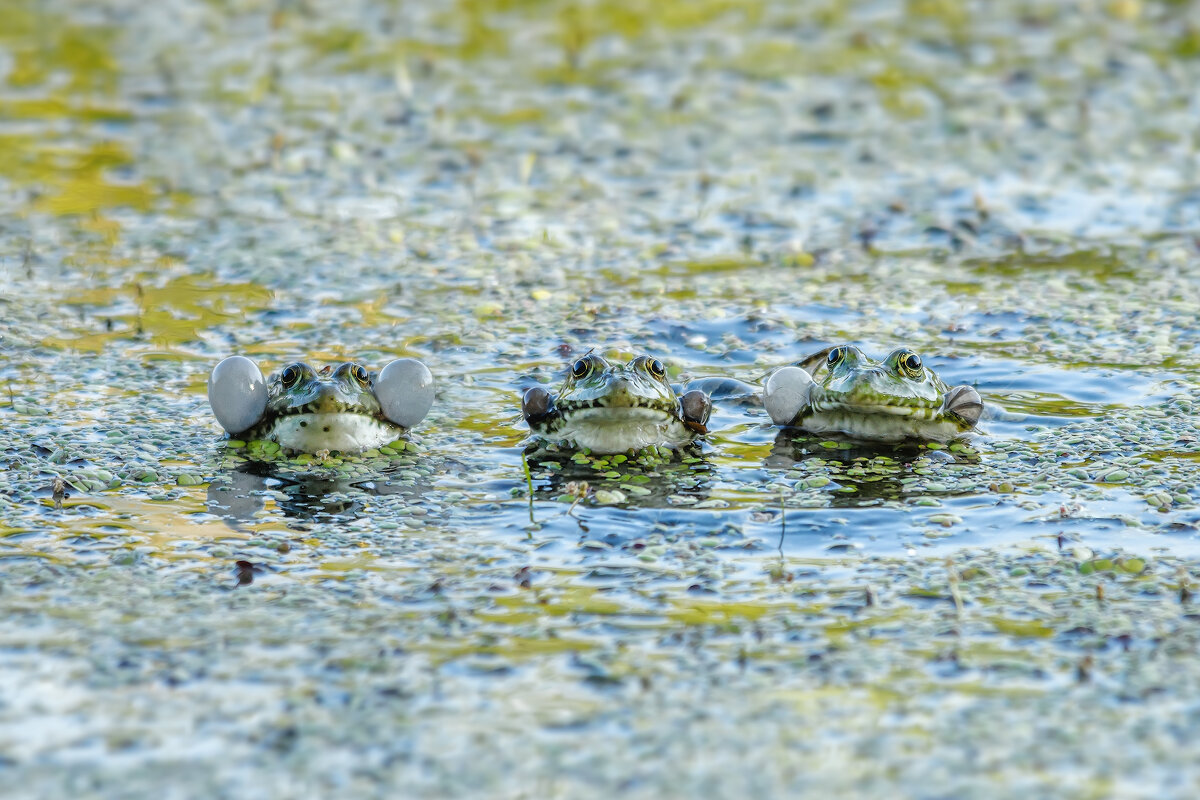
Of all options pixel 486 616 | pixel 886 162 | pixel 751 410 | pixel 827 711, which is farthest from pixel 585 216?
pixel 827 711

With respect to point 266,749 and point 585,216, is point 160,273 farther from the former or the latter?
point 266,749

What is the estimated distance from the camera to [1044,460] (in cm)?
797

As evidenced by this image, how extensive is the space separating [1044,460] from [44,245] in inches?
301

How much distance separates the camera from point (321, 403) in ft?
25.9

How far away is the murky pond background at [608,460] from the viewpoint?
17.8 ft

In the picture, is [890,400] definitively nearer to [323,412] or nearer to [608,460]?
[608,460]

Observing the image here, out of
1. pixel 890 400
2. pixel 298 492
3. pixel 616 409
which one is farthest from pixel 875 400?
pixel 298 492

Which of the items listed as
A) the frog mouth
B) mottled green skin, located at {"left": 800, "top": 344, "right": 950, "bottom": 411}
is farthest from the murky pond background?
mottled green skin, located at {"left": 800, "top": 344, "right": 950, "bottom": 411}

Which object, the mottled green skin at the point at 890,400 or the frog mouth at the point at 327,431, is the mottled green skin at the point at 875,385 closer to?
the mottled green skin at the point at 890,400

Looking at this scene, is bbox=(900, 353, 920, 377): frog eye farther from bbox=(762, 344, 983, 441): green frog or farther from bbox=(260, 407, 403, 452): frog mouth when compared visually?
bbox=(260, 407, 403, 452): frog mouth

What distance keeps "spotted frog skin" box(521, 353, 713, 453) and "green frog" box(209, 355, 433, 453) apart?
2.10 feet

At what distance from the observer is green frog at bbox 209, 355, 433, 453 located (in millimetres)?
7949

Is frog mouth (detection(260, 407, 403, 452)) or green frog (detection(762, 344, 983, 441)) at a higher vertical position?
green frog (detection(762, 344, 983, 441))

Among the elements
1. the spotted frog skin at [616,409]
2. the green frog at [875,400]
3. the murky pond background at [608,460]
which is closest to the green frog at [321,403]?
the murky pond background at [608,460]
